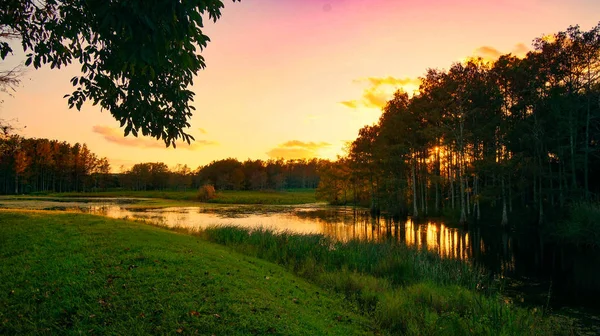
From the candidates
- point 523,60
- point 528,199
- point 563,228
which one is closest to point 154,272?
point 563,228

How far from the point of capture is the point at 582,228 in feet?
70.1

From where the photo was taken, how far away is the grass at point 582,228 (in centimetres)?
2057

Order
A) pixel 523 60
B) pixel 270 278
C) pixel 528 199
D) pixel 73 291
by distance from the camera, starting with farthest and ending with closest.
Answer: pixel 528 199 < pixel 523 60 < pixel 270 278 < pixel 73 291

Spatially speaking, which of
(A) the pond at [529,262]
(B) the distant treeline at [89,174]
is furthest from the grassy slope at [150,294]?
(B) the distant treeline at [89,174]

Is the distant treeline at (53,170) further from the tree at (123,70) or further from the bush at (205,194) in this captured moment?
the tree at (123,70)

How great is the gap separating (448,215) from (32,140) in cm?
10028

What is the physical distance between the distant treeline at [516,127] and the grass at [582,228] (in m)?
3.90

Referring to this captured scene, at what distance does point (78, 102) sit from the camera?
213 inches

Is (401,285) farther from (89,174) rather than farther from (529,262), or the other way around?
(89,174)

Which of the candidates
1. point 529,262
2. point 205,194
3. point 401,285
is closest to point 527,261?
point 529,262

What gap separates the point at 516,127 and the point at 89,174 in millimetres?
104621

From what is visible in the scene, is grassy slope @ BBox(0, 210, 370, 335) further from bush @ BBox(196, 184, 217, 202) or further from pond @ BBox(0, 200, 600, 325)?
bush @ BBox(196, 184, 217, 202)

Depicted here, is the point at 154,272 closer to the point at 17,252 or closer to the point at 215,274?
the point at 215,274

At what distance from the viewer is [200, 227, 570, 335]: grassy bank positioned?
7.29 metres
